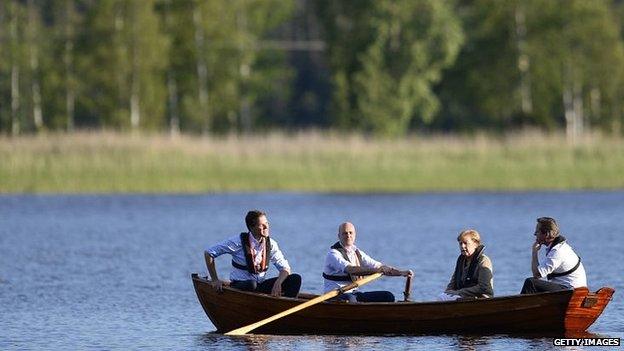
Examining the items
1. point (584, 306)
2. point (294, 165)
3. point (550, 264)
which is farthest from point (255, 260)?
point (294, 165)

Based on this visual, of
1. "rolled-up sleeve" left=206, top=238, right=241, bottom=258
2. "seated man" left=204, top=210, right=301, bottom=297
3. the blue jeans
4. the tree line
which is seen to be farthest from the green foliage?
"rolled-up sleeve" left=206, top=238, right=241, bottom=258

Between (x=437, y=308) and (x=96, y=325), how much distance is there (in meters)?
5.18

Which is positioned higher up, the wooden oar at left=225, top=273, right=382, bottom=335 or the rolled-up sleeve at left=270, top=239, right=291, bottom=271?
the rolled-up sleeve at left=270, top=239, right=291, bottom=271

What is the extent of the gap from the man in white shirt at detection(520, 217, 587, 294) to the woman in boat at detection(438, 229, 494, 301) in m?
0.58

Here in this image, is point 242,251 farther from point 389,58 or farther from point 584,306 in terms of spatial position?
point 389,58

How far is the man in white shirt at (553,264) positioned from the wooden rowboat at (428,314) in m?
0.28

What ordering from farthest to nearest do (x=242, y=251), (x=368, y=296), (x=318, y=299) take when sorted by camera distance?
(x=368, y=296), (x=242, y=251), (x=318, y=299)

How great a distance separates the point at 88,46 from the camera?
70.7 metres

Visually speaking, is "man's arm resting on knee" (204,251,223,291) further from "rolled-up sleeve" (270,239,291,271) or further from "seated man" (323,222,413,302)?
"seated man" (323,222,413,302)

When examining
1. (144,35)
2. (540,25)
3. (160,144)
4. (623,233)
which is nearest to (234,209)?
(160,144)

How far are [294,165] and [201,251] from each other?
1535 centimetres

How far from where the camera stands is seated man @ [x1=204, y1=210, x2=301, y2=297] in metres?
19.7

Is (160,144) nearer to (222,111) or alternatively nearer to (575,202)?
(575,202)

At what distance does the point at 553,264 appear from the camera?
19312mm
